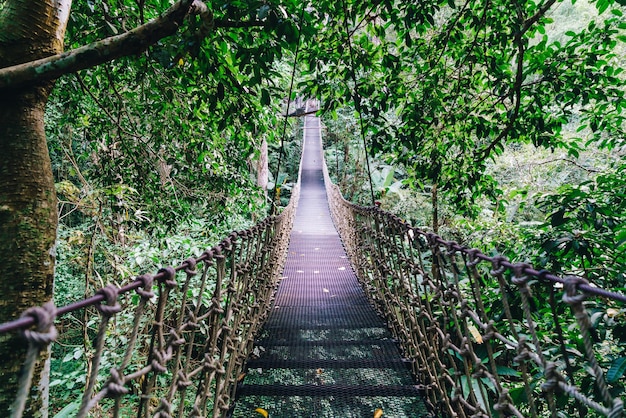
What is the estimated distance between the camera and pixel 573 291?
0.63 metres

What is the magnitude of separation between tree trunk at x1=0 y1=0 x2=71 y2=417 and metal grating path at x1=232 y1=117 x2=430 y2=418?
0.82 m

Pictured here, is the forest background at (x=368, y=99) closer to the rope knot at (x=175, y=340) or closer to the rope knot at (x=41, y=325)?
the rope knot at (x=175, y=340)

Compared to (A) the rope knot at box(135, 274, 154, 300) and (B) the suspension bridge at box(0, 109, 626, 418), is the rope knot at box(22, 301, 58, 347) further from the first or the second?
(A) the rope knot at box(135, 274, 154, 300)

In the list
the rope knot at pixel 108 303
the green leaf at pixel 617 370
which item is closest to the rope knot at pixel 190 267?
the rope knot at pixel 108 303

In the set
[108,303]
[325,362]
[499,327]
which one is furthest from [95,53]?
[499,327]

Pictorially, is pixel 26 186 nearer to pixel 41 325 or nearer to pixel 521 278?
pixel 41 325

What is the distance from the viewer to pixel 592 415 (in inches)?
70.8

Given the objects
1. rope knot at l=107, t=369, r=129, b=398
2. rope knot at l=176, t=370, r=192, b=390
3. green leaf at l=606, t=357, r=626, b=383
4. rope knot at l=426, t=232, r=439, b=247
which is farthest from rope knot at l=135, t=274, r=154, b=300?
green leaf at l=606, t=357, r=626, b=383

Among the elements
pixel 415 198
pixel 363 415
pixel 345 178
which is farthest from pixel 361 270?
pixel 345 178

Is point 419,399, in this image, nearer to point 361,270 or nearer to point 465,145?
point 361,270

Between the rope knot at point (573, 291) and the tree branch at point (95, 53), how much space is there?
51.2 inches

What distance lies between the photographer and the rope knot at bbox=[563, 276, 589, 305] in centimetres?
61

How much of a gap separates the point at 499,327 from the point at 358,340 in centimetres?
81

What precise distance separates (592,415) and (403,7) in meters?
2.50
